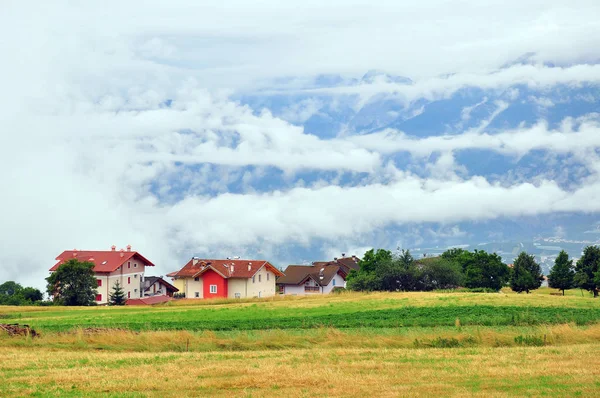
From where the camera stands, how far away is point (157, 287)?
11219 cm

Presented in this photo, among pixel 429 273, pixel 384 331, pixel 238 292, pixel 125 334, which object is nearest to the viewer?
pixel 125 334

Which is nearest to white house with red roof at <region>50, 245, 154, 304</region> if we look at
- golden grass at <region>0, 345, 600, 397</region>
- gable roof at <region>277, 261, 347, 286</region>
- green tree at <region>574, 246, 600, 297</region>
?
gable roof at <region>277, 261, 347, 286</region>

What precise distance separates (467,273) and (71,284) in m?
51.4

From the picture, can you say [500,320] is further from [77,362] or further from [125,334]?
[77,362]

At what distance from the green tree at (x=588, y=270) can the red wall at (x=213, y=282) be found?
45399mm

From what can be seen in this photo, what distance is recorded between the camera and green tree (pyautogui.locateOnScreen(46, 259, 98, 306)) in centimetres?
8519

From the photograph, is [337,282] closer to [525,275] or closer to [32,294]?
[525,275]

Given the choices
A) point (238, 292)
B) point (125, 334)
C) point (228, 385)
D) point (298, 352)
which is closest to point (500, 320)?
point (298, 352)

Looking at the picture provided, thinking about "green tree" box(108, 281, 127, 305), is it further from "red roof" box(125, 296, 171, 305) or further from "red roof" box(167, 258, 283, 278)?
"red roof" box(167, 258, 283, 278)

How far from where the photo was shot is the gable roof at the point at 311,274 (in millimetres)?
130250

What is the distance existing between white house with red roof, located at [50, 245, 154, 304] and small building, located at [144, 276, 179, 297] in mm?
946

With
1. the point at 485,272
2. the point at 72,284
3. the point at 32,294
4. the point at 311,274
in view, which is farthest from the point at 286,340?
the point at 311,274

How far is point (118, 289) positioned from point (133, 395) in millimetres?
79609

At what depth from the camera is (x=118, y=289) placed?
314 ft
